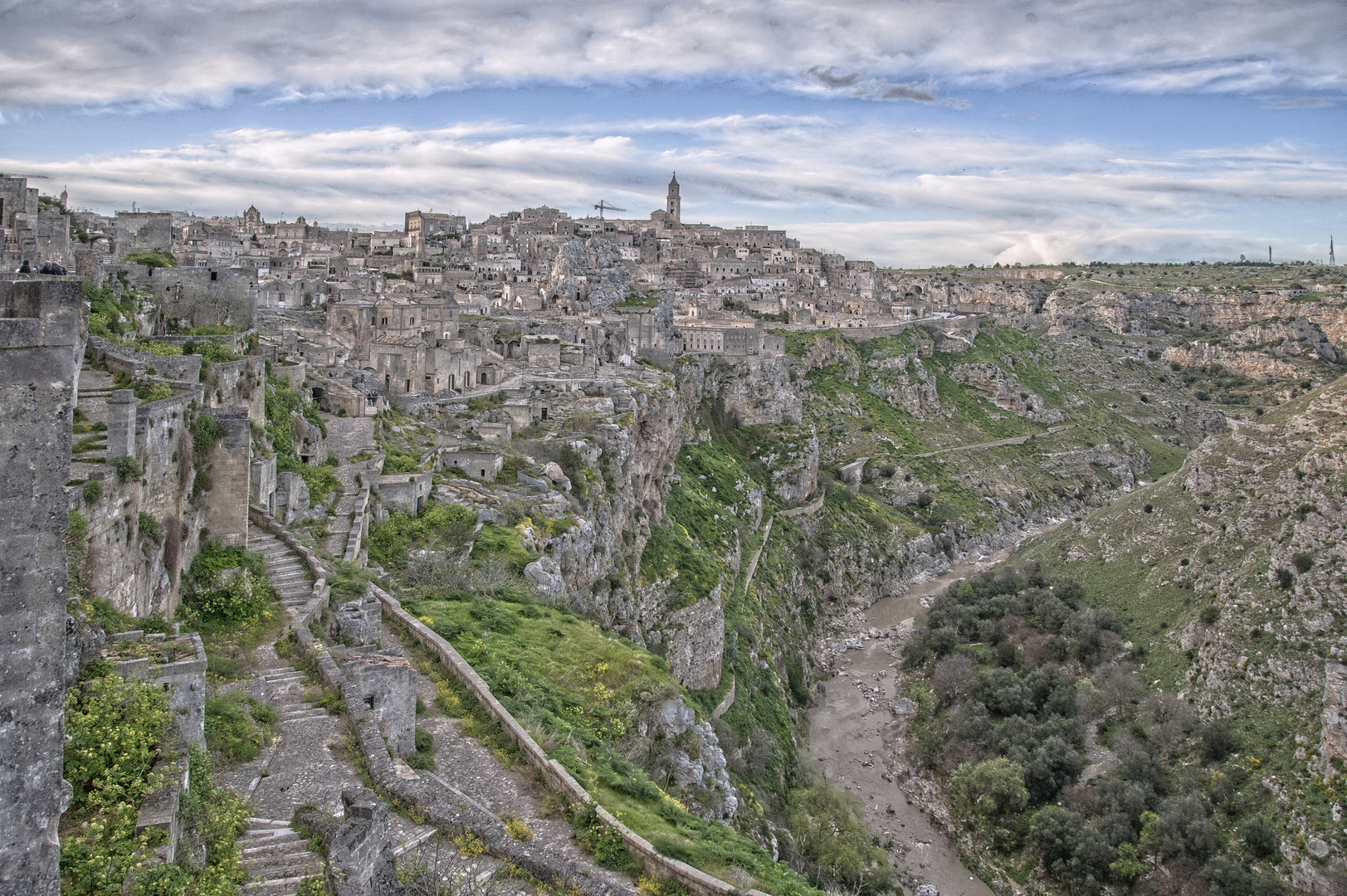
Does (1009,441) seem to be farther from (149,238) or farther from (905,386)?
(149,238)

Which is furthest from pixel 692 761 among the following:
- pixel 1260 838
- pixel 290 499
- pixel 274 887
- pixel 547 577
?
pixel 1260 838

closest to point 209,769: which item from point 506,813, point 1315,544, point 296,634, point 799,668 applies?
point 506,813

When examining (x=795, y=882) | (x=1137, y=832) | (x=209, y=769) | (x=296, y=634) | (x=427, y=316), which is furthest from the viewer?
(x=427, y=316)

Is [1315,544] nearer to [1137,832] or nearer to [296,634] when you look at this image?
[1137,832]

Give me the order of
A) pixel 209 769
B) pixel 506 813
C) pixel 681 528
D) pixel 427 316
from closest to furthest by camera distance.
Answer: pixel 209 769, pixel 506 813, pixel 681 528, pixel 427 316

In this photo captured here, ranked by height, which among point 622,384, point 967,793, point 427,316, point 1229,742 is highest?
point 427,316

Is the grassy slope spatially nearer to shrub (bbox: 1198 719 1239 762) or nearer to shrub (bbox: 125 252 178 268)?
shrub (bbox: 1198 719 1239 762)

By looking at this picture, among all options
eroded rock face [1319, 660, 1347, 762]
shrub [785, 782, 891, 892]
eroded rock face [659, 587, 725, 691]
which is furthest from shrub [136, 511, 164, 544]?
eroded rock face [1319, 660, 1347, 762]
